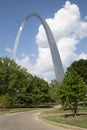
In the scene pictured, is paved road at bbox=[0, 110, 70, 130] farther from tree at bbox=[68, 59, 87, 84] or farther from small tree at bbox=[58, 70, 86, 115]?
tree at bbox=[68, 59, 87, 84]

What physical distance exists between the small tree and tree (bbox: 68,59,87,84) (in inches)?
1514

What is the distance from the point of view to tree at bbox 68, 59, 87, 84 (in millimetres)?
68475

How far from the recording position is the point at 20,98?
2753 inches

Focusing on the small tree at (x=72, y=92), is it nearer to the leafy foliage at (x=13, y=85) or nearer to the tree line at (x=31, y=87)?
the tree line at (x=31, y=87)

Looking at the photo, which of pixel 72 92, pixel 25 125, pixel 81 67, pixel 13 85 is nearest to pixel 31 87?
pixel 81 67

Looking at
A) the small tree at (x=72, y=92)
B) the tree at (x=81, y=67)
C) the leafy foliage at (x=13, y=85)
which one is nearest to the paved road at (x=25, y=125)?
the small tree at (x=72, y=92)

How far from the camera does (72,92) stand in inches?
1128

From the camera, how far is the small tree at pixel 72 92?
94.2 feet

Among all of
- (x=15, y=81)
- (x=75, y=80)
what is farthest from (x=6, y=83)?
(x=75, y=80)

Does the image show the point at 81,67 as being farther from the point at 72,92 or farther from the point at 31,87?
the point at 72,92

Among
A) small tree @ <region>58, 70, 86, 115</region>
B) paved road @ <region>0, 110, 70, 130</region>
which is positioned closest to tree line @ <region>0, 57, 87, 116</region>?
small tree @ <region>58, 70, 86, 115</region>

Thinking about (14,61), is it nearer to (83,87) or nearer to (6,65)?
(6,65)

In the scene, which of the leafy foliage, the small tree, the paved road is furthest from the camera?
the leafy foliage

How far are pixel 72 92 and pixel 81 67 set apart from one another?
41.4 metres
